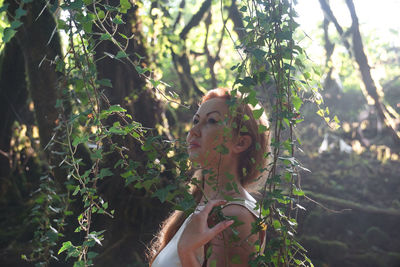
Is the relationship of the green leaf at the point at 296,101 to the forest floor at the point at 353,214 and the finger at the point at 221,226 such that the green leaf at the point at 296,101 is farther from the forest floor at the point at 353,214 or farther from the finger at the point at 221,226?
the forest floor at the point at 353,214

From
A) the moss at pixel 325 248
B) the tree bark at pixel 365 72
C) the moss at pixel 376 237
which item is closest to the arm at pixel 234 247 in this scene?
the tree bark at pixel 365 72

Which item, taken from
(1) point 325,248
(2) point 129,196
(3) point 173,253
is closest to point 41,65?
(2) point 129,196

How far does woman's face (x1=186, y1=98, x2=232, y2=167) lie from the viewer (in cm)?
180

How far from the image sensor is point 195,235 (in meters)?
1.40

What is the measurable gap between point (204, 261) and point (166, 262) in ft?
0.76

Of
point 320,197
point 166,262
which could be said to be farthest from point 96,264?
point 320,197

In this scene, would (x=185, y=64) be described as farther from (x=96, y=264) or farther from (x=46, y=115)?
(x=96, y=264)

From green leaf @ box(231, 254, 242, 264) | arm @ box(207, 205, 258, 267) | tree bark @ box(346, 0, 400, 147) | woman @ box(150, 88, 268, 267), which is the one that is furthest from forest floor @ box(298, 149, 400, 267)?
green leaf @ box(231, 254, 242, 264)

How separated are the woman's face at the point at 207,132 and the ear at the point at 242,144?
1.6 inches

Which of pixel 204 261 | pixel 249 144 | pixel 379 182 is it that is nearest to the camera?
pixel 204 261

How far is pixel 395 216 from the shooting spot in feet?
16.3

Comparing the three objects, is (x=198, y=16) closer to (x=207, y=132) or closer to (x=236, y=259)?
(x=207, y=132)

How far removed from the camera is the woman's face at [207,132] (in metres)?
1.80

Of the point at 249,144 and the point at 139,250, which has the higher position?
the point at 249,144
